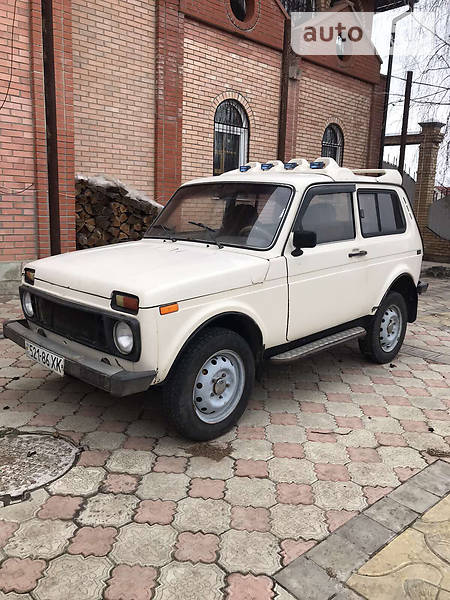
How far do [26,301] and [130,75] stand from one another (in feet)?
20.0

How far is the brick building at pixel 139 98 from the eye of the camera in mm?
7391

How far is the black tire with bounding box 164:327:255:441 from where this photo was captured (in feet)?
10.9

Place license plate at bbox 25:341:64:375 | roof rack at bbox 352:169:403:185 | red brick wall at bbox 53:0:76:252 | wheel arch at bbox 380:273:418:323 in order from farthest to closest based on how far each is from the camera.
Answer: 1. red brick wall at bbox 53:0:76:252
2. wheel arch at bbox 380:273:418:323
3. roof rack at bbox 352:169:403:185
4. license plate at bbox 25:341:64:375

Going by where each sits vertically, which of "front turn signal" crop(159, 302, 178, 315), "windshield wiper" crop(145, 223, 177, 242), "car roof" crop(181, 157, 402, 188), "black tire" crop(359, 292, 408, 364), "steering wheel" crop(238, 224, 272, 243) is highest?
"car roof" crop(181, 157, 402, 188)

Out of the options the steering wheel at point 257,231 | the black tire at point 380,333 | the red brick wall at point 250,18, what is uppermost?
the red brick wall at point 250,18

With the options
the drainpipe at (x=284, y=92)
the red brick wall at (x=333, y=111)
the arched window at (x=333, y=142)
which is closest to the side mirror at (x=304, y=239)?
the drainpipe at (x=284, y=92)

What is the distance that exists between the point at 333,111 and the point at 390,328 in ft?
30.7

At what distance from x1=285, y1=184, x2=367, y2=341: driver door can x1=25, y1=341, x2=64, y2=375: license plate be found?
1.76 metres

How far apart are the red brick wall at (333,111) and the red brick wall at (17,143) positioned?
6.84 m

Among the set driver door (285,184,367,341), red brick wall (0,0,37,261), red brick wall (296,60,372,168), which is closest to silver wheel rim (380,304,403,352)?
driver door (285,184,367,341)

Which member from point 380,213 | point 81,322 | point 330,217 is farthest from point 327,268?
point 81,322

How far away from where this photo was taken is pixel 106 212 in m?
8.40

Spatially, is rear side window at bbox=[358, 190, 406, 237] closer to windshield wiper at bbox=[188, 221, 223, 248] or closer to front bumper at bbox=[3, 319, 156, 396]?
windshield wiper at bbox=[188, 221, 223, 248]

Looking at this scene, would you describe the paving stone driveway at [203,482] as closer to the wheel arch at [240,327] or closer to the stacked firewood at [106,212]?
the wheel arch at [240,327]
